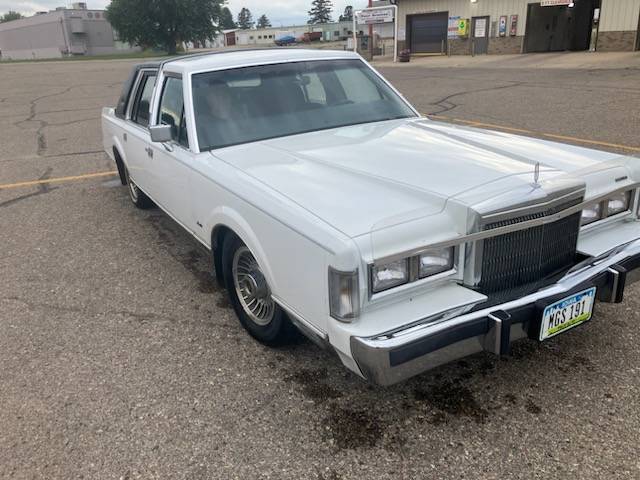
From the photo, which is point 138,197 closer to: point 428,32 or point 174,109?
point 174,109

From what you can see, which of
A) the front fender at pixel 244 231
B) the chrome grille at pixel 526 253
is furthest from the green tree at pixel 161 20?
the chrome grille at pixel 526 253

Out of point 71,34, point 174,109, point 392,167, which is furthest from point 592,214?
point 71,34

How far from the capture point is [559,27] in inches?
1224

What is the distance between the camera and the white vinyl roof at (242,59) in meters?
3.86

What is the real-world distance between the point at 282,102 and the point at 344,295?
2.06m

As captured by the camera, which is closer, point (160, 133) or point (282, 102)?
point (160, 133)

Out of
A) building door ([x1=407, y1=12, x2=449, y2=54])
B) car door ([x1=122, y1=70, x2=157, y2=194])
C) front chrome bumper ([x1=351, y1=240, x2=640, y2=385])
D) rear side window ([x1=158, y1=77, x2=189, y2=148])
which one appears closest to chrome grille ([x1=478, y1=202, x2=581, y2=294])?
front chrome bumper ([x1=351, y1=240, x2=640, y2=385])

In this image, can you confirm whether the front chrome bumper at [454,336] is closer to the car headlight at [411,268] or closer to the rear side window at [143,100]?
the car headlight at [411,268]

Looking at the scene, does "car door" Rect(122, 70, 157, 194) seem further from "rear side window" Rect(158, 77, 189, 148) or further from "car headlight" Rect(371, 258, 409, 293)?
"car headlight" Rect(371, 258, 409, 293)

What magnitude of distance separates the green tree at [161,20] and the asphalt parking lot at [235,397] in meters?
60.1

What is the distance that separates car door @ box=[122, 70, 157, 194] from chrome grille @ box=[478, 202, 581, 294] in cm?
315

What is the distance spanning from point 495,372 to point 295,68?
2561 millimetres

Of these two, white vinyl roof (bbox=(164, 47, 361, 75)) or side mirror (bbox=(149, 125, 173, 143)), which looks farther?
white vinyl roof (bbox=(164, 47, 361, 75))

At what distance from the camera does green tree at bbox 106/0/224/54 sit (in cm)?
5738
